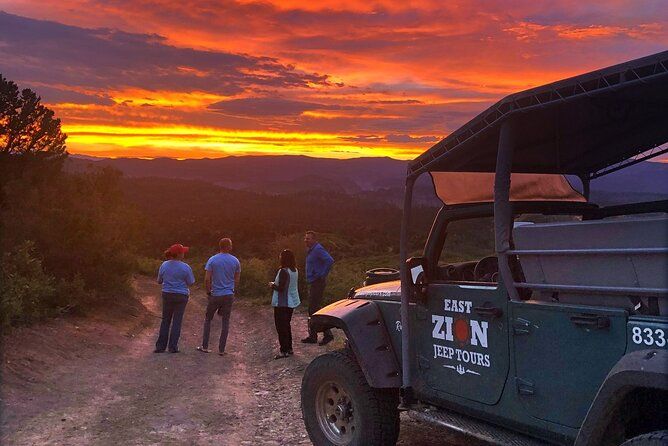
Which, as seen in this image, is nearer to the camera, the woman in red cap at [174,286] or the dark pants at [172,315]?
the woman in red cap at [174,286]

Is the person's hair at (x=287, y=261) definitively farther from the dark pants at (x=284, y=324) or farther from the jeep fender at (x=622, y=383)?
the jeep fender at (x=622, y=383)

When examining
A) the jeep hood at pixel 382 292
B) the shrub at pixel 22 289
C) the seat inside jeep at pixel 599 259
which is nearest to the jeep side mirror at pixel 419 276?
the jeep hood at pixel 382 292

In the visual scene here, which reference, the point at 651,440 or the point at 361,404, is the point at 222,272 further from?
the point at 651,440

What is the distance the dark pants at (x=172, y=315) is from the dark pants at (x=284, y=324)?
1.63m

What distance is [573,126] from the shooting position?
15.6 ft

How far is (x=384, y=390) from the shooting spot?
17.3 feet

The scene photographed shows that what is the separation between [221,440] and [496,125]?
4.16m

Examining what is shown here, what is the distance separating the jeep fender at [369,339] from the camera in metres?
5.11

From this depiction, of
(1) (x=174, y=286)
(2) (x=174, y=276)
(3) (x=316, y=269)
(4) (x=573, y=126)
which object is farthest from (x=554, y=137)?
(1) (x=174, y=286)

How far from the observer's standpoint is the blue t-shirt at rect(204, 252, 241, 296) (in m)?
10.7

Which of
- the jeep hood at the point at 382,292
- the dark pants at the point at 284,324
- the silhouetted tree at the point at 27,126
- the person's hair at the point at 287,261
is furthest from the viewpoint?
the silhouetted tree at the point at 27,126

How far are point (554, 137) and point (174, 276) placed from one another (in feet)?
24.0

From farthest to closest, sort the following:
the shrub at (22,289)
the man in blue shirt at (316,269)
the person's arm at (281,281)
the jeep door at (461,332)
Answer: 1. the man in blue shirt at (316,269)
2. the person's arm at (281,281)
3. the shrub at (22,289)
4. the jeep door at (461,332)

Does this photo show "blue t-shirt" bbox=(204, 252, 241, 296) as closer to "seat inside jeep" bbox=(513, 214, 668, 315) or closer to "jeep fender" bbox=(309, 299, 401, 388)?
"jeep fender" bbox=(309, 299, 401, 388)
